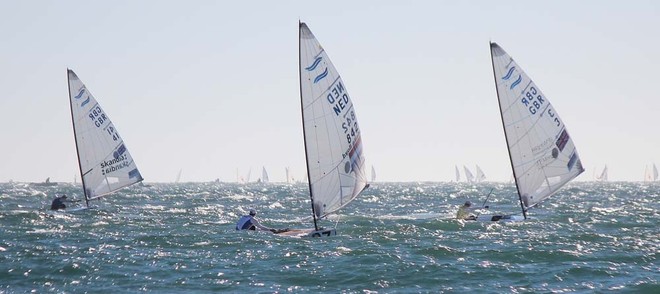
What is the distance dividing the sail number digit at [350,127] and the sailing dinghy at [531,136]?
295 inches

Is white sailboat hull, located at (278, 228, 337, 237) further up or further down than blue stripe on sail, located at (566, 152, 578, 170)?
further down

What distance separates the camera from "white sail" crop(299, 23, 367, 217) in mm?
25891

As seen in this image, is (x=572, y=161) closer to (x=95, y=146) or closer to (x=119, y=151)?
(x=119, y=151)

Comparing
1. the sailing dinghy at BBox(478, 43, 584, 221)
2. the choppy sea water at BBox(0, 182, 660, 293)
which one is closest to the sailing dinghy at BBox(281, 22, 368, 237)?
the choppy sea water at BBox(0, 182, 660, 293)

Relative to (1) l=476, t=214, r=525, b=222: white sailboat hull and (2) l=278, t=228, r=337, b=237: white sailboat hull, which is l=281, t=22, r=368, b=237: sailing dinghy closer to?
(2) l=278, t=228, r=337, b=237: white sailboat hull

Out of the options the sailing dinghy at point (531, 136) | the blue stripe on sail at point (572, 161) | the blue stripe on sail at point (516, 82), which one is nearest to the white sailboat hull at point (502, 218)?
the sailing dinghy at point (531, 136)

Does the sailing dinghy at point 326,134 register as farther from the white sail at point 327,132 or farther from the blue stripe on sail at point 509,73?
the blue stripe on sail at point 509,73

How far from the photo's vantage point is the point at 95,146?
42250 millimetres

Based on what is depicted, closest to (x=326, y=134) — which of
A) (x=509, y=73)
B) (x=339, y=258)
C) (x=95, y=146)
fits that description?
(x=339, y=258)

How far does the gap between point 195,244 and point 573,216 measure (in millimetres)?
19873

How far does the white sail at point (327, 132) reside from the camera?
84.9 feet

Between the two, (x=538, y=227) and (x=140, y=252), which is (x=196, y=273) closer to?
(x=140, y=252)

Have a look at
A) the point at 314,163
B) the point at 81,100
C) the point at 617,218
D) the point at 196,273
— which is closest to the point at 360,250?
the point at 314,163

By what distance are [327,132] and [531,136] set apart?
9.86m
